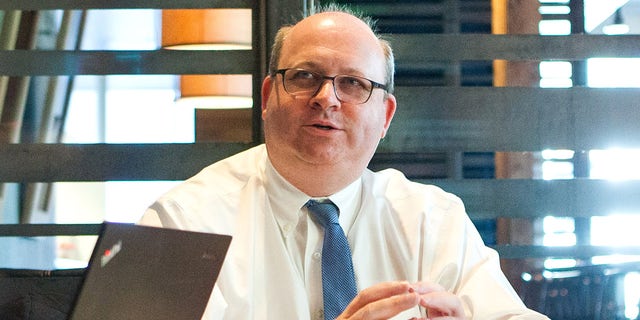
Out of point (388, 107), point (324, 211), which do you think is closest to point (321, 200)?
point (324, 211)

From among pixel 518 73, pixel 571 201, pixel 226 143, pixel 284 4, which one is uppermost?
pixel 284 4

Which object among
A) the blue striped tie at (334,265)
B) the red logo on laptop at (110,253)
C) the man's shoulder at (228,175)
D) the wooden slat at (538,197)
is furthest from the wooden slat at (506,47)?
the red logo on laptop at (110,253)

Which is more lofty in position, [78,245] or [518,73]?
[518,73]

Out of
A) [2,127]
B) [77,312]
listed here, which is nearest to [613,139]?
[2,127]

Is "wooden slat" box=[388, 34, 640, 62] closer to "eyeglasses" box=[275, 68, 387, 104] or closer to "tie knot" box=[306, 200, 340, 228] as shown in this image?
"eyeglasses" box=[275, 68, 387, 104]

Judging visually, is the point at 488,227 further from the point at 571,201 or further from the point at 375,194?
the point at 375,194

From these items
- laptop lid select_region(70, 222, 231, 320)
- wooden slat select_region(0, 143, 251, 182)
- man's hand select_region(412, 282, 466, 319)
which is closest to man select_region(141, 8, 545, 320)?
man's hand select_region(412, 282, 466, 319)

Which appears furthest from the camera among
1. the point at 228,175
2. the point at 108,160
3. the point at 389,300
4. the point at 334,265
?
the point at 108,160

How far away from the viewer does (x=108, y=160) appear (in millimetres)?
2963

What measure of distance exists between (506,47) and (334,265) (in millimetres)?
1147

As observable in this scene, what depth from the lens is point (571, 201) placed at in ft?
9.90

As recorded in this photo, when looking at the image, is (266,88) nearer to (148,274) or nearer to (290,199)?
(290,199)

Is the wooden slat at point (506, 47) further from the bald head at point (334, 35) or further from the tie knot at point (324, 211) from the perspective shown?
the tie knot at point (324, 211)

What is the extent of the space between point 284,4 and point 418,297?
1357 millimetres
